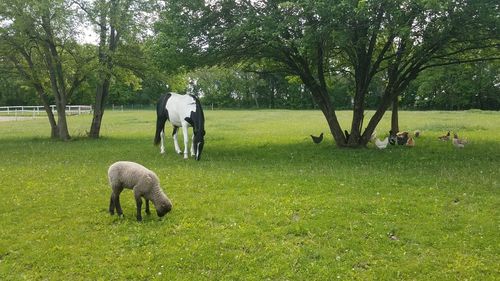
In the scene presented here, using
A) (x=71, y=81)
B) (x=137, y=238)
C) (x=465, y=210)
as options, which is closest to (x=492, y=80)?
(x=71, y=81)

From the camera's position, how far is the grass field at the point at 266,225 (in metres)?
7.05

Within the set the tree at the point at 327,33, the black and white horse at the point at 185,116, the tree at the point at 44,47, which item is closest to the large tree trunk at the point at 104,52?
the tree at the point at 44,47

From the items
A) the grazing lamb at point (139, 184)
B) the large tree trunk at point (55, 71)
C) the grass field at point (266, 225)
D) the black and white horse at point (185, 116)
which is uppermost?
the large tree trunk at point (55, 71)

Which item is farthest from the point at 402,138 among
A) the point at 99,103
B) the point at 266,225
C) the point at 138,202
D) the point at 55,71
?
the point at 55,71

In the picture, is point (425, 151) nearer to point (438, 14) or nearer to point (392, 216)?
point (438, 14)

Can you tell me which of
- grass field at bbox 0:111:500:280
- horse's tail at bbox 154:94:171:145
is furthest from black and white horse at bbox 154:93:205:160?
grass field at bbox 0:111:500:280

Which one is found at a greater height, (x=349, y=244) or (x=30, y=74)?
(x=30, y=74)

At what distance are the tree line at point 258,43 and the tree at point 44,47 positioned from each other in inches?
2.4

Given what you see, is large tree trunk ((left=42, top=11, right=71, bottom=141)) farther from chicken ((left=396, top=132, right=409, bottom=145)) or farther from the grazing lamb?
chicken ((left=396, top=132, right=409, bottom=145))

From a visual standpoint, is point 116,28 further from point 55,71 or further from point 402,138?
point 402,138

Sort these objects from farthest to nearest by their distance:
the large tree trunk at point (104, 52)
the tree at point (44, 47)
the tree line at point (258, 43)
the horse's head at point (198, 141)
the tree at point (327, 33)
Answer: the large tree trunk at point (104, 52), the tree at point (44, 47), the horse's head at point (198, 141), the tree line at point (258, 43), the tree at point (327, 33)

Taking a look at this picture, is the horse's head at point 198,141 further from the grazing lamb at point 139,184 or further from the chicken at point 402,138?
the chicken at point 402,138

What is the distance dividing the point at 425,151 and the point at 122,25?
16.7 m

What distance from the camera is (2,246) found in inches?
315
